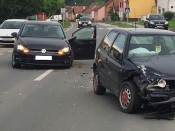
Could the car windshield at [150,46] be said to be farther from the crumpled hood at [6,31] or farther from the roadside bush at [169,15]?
the roadside bush at [169,15]

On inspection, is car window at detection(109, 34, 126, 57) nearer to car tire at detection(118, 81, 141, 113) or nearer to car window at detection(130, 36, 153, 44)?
car window at detection(130, 36, 153, 44)

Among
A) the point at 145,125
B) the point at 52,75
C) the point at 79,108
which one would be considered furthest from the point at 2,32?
the point at 145,125

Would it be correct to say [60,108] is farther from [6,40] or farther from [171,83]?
[6,40]

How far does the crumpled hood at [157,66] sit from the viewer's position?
755 cm

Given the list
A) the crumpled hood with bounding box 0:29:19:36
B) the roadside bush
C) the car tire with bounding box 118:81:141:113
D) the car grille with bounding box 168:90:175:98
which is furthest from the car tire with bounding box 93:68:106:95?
the roadside bush

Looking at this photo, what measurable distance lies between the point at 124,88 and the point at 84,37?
8.02m

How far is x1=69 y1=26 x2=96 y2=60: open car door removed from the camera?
1591 cm

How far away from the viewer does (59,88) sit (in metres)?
11.1

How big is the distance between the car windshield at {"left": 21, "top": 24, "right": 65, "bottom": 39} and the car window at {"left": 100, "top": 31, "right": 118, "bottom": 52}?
5.92 meters

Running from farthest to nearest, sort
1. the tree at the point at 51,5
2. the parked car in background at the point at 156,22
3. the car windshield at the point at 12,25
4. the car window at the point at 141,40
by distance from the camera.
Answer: the tree at the point at 51,5 < the parked car in background at the point at 156,22 < the car windshield at the point at 12,25 < the car window at the point at 141,40

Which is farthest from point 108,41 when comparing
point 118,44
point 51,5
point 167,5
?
point 51,5

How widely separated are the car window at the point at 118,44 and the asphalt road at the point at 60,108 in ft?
3.46

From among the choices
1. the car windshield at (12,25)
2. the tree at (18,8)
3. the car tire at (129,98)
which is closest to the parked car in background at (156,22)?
the tree at (18,8)

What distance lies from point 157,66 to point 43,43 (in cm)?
756
